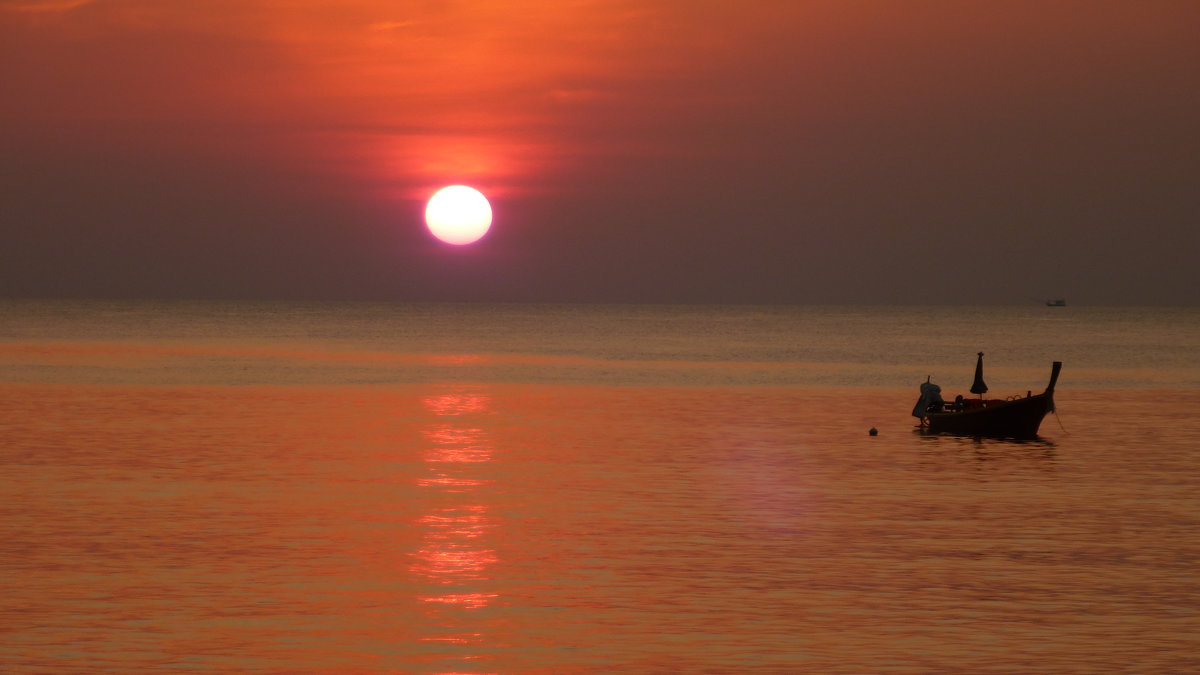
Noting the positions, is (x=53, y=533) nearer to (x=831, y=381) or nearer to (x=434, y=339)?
(x=831, y=381)

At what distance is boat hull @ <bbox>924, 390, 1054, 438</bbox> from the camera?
1955 inches

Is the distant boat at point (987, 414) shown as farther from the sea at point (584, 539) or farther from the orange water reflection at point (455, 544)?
the orange water reflection at point (455, 544)

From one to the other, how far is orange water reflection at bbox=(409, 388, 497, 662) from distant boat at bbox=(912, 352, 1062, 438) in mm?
16137

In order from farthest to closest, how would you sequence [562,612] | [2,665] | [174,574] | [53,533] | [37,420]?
[37,420]
[53,533]
[174,574]
[562,612]
[2,665]

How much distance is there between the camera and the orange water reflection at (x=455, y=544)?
764 inches

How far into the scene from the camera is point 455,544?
2638cm

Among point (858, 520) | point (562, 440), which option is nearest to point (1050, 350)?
point (562, 440)

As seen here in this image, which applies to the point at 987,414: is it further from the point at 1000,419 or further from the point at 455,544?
the point at 455,544

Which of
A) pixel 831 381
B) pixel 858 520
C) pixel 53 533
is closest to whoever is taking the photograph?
pixel 53 533

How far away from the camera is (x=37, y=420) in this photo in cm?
5150

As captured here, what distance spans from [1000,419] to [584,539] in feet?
90.2

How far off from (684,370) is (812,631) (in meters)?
79.6

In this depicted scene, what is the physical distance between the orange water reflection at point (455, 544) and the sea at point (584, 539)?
10 cm

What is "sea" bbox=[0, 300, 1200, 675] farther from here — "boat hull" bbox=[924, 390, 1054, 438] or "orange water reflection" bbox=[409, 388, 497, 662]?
"boat hull" bbox=[924, 390, 1054, 438]
